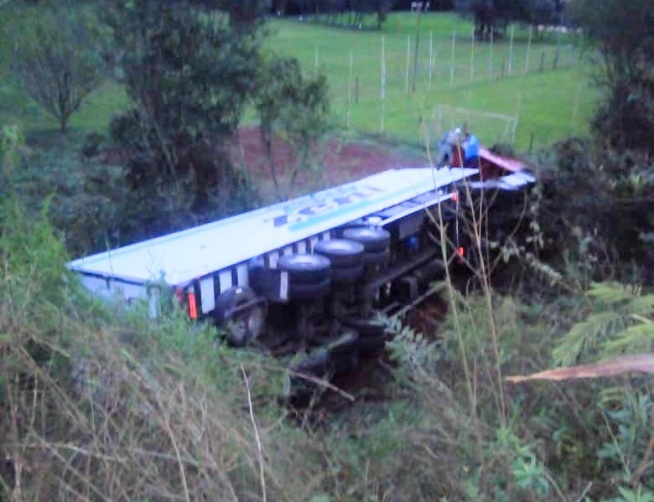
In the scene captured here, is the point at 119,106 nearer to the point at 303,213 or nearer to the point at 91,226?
the point at 91,226

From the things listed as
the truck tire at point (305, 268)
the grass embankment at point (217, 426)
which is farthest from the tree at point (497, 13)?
the grass embankment at point (217, 426)

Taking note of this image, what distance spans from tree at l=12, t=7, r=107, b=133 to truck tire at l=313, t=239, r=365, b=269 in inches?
241

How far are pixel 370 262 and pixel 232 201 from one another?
3.43m

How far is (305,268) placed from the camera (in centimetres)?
747

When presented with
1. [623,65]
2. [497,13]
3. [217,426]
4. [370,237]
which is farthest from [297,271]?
[497,13]

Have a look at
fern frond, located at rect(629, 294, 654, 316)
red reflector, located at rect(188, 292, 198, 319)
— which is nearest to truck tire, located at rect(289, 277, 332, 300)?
red reflector, located at rect(188, 292, 198, 319)

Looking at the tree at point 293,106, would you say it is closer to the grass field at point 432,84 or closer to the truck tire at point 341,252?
the grass field at point 432,84

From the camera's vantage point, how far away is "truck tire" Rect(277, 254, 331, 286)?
744cm

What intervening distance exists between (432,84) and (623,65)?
10599 mm

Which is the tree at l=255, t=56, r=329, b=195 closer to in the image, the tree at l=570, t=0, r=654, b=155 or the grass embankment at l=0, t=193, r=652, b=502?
the tree at l=570, t=0, r=654, b=155

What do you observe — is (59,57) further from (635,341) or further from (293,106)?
(635,341)

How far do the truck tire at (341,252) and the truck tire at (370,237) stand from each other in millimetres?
256

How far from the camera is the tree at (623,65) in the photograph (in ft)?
37.8

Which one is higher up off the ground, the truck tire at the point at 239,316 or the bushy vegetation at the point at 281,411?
the bushy vegetation at the point at 281,411
